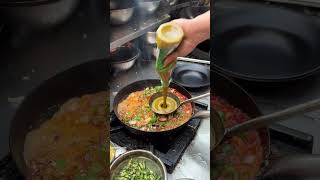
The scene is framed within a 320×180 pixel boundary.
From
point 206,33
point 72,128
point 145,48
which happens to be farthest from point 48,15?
point 145,48

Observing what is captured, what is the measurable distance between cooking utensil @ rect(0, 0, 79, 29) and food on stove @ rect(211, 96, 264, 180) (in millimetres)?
452

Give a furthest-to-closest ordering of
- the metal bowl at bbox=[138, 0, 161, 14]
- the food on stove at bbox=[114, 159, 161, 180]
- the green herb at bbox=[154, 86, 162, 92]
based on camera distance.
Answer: the metal bowl at bbox=[138, 0, 161, 14], the green herb at bbox=[154, 86, 162, 92], the food on stove at bbox=[114, 159, 161, 180]

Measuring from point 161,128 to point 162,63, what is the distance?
243 millimetres

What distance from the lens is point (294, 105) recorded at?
0.80 m

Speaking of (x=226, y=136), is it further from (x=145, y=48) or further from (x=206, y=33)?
(x=145, y=48)

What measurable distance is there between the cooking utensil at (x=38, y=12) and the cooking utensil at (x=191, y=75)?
76 centimetres

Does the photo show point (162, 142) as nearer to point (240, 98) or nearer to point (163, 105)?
point (163, 105)

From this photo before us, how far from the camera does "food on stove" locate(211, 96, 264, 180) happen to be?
2.77 ft

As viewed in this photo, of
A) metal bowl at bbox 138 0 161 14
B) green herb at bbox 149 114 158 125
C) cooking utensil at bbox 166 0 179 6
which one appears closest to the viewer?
green herb at bbox 149 114 158 125

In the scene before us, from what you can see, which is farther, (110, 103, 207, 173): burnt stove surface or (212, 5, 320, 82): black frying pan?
(110, 103, 207, 173): burnt stove surface

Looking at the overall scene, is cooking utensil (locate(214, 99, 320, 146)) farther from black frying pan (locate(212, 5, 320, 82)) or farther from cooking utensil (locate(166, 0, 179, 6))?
cooking utensil (locate(166, 0, 179, 6))

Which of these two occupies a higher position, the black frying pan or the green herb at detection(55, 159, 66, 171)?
the black frying pan

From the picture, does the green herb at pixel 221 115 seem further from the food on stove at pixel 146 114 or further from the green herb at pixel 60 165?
the green herb at pixel 60 165

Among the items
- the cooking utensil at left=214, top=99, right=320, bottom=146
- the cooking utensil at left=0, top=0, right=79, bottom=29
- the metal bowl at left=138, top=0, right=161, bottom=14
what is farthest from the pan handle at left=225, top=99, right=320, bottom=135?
the metal bowl at left=138, top=0, right=161, bottom=14
